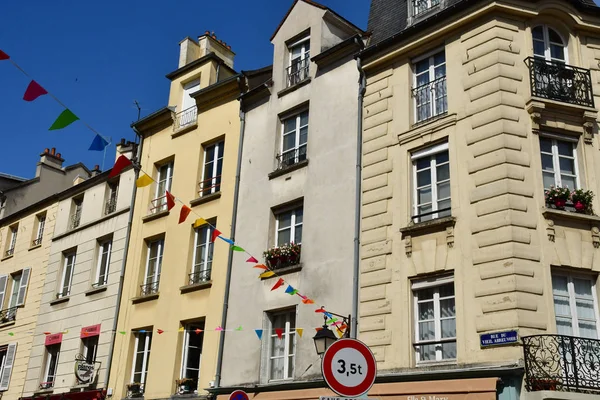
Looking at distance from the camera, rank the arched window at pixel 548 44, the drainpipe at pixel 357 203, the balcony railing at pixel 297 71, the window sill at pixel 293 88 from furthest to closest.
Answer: the balcony railing at pixel 297 71 → the window sill at pixel 293 88 → the arched window at pixel 548 44 → the drainpipe at pixel 357 203

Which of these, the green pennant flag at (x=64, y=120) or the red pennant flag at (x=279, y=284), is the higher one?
the green pennant flag at (x=64, y=120)

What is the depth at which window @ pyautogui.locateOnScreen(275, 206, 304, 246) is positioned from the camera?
17016 mm

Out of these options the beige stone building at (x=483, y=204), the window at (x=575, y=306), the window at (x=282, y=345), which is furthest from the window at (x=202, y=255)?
the window at (x=575, y=306)

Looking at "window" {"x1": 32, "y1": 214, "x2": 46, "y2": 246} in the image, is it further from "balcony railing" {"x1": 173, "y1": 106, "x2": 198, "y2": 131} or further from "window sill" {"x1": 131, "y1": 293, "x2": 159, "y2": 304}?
"balcony railing" {"x1": 173, "y1": 106, "x2": 198, "y2": 131}

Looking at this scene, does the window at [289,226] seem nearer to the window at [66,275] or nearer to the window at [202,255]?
the window at [202,255]

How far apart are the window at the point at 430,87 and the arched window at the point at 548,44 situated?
1890 millimetres

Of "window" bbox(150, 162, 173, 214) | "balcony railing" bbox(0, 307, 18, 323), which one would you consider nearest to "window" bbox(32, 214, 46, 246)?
"balcony railing" bbox(0, 307, 18, 323)

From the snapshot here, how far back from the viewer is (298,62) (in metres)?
18.9

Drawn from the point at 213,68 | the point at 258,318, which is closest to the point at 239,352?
the point at 258,318

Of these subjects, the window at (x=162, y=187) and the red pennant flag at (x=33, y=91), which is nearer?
the red pennant flag at (x=33, y=91)

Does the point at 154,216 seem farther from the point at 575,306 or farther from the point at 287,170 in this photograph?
the point at 575,306

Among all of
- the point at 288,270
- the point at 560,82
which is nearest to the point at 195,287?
the point at 288,270

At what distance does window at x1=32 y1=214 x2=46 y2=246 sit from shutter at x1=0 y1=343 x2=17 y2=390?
3.78 m

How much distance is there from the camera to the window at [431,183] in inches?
557
